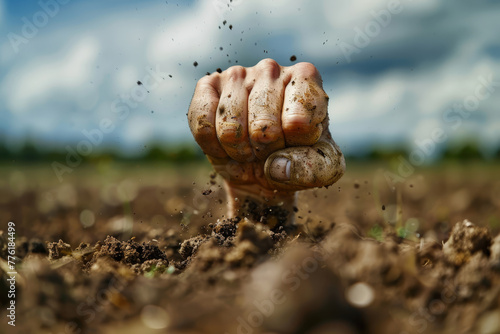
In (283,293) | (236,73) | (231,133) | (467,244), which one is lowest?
(283,293)

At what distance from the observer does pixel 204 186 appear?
2346 millimetres

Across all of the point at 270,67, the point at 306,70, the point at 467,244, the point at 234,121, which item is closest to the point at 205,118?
the point at 234,121

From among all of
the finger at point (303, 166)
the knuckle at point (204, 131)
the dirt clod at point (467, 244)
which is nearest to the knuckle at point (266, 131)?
the finger at point (303, 166)

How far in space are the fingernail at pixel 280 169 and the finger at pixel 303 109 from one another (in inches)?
4.0

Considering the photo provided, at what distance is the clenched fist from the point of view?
1.86 meters

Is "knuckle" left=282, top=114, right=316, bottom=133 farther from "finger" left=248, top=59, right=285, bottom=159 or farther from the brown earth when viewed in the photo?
the brown earth

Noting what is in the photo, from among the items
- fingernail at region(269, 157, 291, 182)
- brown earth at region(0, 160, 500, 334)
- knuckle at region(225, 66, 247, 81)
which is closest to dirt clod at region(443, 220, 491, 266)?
brown earth at region(0, 160, 500, 334)

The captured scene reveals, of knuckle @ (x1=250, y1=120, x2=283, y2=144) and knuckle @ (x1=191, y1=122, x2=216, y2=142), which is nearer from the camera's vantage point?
knuckle @ (x1=250, y1=120, x2=283, y2=144)

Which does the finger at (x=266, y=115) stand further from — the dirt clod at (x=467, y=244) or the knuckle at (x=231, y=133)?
the dirt clod at (x=467, y=244)

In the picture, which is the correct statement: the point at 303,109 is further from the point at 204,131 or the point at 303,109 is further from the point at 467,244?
the point at 467,244

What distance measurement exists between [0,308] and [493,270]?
152 centimetres

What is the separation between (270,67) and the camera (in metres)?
2.11

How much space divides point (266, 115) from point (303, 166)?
30cm

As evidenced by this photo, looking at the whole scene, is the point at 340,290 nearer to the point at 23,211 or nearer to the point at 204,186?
the point at 204,186
